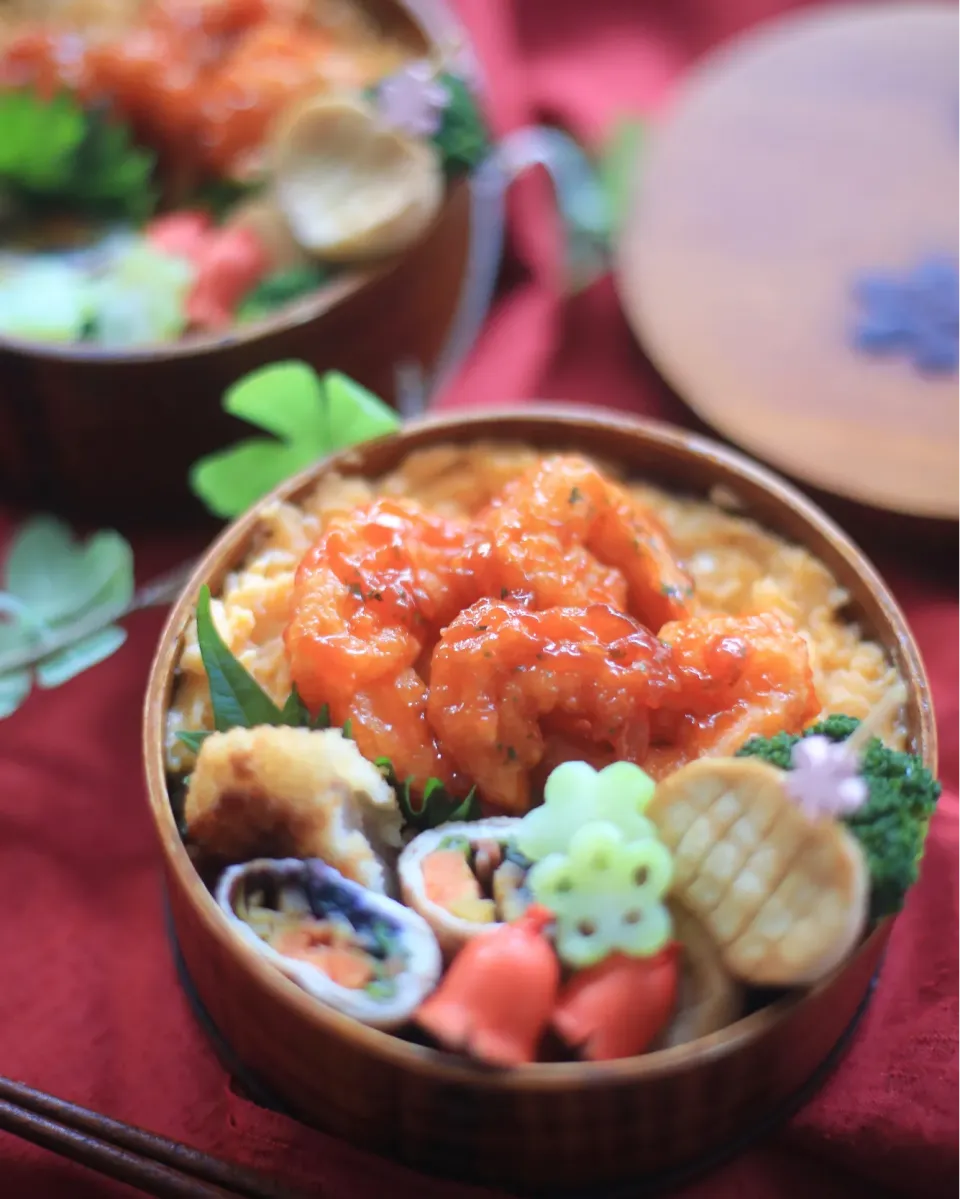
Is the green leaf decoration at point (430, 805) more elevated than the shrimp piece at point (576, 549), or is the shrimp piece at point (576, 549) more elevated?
the shrimp piece at point (576, 549)

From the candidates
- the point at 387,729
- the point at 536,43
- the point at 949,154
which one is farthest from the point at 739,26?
the point at 387,729

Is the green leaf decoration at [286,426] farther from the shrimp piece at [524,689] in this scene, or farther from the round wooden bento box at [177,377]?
the shrimp piece at [524,689]

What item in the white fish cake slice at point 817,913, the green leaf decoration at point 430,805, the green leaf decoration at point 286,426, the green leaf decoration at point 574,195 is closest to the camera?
the white fish cake slice at point 817,913

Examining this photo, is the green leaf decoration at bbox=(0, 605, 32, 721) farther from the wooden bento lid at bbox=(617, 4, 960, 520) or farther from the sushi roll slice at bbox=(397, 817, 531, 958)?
the wooden bento lid at bbox=(617, 4, 960, 520)

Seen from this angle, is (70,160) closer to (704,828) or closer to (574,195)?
(574,195)

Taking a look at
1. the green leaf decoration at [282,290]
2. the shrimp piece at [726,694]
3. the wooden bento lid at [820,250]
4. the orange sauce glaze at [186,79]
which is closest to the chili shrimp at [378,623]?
the shrimp piece at [726,694]

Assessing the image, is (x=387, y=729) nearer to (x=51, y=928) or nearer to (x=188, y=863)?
(x=188, y=863)

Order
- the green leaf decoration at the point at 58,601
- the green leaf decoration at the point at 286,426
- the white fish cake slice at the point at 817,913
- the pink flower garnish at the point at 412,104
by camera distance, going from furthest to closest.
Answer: the pink flower garnish at the point at 412,104 → the green leaf decoration at the point at 58,601 → the green leaf decoration at the point at 286,426 → the white fish cake slice at the point at 817,913
